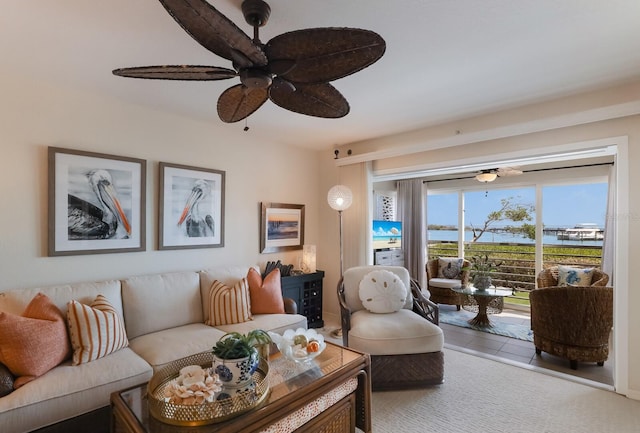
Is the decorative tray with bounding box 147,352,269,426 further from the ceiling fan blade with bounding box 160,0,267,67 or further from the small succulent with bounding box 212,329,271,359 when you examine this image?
the ceiling fan blade with bounding box 160,0,267,67

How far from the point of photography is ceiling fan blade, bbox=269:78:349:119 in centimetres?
163

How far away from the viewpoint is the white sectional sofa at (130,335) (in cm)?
167

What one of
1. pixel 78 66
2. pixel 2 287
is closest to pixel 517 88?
pixel 78 66

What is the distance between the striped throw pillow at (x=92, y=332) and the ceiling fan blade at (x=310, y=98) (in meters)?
1.94

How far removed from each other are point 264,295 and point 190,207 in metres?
1.22

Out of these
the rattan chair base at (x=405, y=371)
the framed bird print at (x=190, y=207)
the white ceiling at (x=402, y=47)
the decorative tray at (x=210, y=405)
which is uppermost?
the white ceiling at (x=402, y=47)

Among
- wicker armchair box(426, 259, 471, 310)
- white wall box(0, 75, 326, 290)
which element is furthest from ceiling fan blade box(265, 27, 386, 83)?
wicker armchair box(426, 259, 471, 310)

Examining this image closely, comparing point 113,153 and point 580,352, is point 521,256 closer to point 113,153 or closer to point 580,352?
point 580,352

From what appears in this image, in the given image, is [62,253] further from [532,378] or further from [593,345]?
[593,345]

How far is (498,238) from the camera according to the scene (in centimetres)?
574

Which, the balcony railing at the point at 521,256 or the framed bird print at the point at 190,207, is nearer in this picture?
the framed bird print at the point at 190,207

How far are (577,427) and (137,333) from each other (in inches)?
131

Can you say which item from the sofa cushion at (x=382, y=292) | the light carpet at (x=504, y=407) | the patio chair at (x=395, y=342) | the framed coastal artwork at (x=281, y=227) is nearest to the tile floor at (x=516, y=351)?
the light carpet at (x=504, y=407)

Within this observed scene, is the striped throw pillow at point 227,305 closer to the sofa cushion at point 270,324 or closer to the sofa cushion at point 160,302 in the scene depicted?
the sofa cushion at point 270,324
